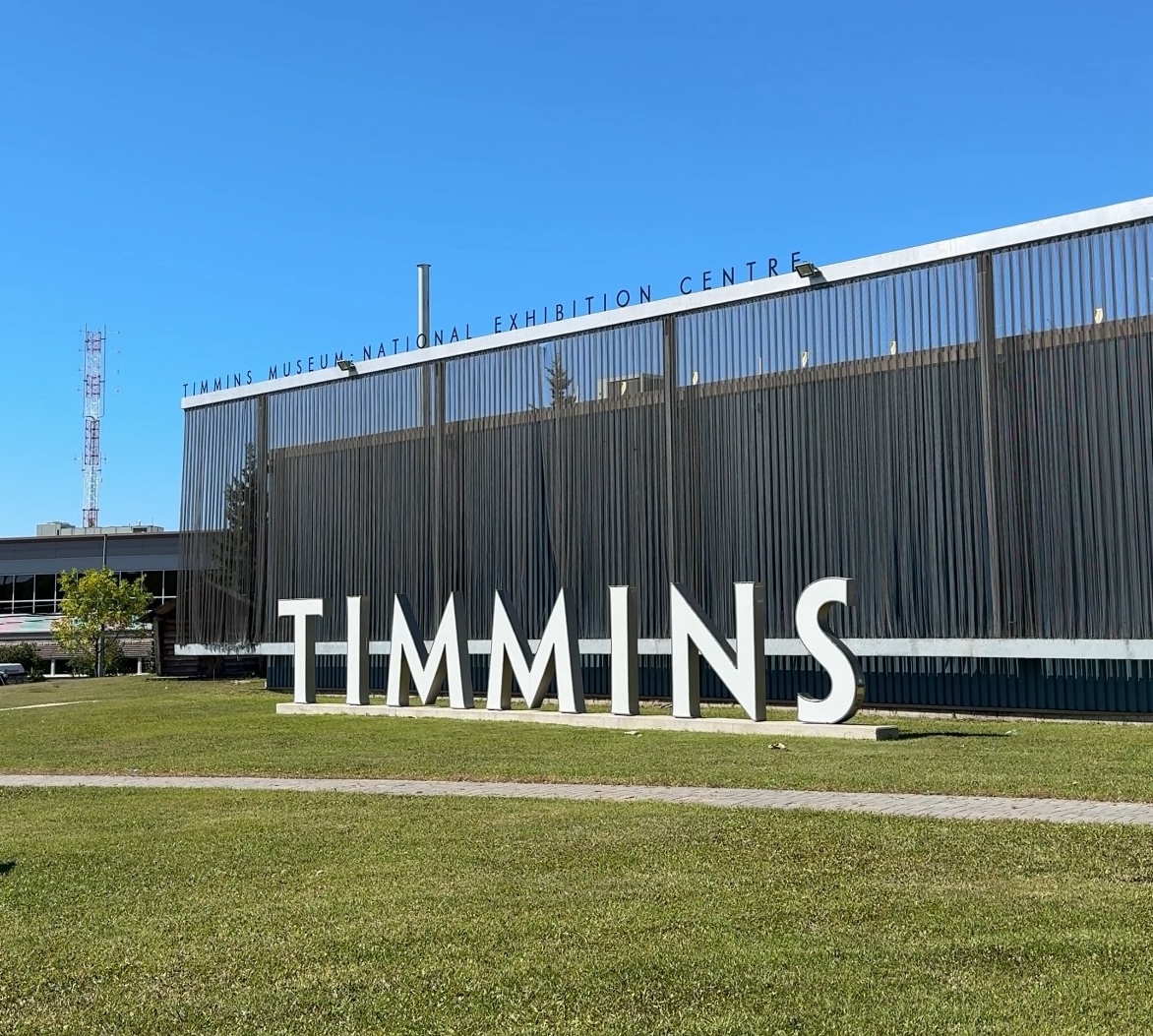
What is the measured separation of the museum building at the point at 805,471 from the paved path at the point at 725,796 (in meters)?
13.2

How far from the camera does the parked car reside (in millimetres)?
66181

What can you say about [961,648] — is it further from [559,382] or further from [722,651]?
[559,382]

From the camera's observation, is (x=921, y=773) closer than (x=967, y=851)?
No

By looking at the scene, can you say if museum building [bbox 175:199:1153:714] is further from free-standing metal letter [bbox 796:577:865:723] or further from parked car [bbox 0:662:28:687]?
parked car [bbox 0:662:28:687]

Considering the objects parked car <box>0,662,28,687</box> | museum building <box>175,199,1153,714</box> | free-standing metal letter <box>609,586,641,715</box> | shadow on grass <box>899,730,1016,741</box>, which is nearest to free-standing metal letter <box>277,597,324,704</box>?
museum building <box>175,199,1153,714</box>

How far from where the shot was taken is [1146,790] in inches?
564

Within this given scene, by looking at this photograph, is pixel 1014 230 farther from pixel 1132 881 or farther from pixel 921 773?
pixel 1132 881

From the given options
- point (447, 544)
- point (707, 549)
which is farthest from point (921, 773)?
point (447, 544)

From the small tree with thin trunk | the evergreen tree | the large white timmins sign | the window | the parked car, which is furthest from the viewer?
the window

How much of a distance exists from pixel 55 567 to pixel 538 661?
6272 centimetres

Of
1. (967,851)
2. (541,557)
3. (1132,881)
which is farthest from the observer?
(541,557)

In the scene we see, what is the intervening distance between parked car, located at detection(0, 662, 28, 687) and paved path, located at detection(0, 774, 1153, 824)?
5089 centimetres

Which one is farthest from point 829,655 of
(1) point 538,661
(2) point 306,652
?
(2) point 306,652

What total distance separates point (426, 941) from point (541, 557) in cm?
2740
